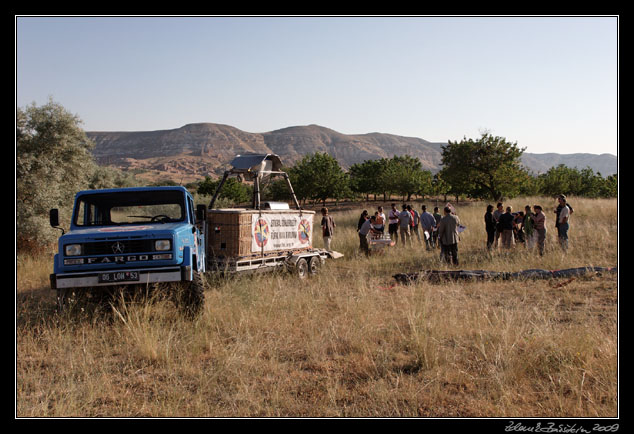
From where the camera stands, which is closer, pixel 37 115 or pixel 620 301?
pixel 620 301

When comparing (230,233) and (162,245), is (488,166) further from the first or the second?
(162,245)

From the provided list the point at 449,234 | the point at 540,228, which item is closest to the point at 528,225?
the point at 540,228

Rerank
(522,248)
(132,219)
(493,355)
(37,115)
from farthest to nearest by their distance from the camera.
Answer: (37,115) < (522,248) < (132,219) < (493,355)

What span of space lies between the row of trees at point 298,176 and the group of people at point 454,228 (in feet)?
14.4

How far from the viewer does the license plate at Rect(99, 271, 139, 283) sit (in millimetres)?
6570

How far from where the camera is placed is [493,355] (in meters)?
5.39

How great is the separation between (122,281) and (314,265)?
6.14m

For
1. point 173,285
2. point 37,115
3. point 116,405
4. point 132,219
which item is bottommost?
point 116,405

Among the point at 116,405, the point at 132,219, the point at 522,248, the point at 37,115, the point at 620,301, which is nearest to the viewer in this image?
the point at 116,405

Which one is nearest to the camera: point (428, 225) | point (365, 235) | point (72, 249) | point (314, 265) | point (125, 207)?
point (72, 249)

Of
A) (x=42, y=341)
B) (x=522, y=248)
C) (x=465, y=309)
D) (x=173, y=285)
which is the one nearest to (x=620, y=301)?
(x=465, y=309)

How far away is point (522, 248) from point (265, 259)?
9.35 m

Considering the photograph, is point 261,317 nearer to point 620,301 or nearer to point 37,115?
point 620,301

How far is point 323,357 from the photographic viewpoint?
5652 mm
